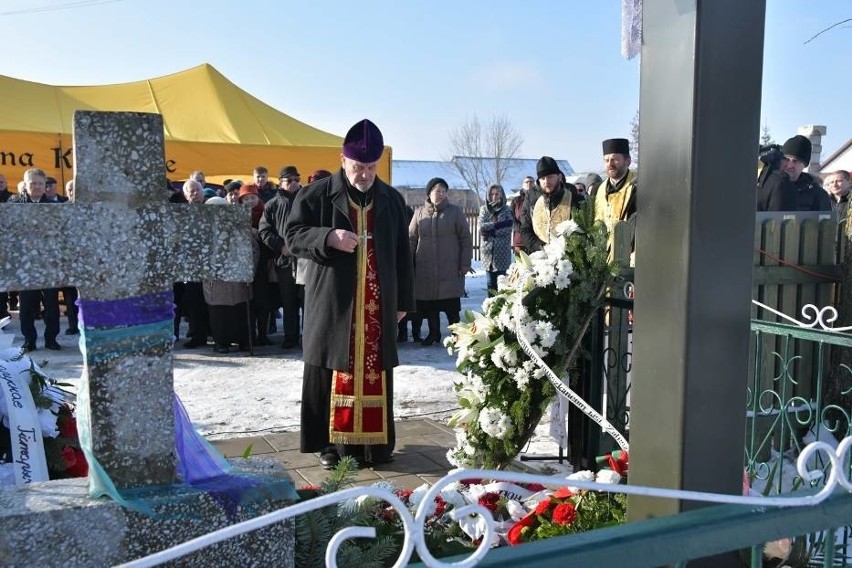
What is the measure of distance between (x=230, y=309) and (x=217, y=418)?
2.94m

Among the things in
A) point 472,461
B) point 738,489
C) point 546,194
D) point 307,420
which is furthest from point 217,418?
point 738,489

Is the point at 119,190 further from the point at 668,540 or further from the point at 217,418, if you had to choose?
the point at 217,418

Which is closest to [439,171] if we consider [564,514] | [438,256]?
[438,256]

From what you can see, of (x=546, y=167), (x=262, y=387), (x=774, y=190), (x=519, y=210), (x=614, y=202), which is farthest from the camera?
(x=519, y=210)

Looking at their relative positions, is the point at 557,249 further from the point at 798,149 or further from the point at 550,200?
the point at 798,149

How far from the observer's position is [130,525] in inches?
59.5

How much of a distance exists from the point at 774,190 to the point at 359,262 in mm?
4649

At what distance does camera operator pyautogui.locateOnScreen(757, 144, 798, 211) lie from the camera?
746 cm

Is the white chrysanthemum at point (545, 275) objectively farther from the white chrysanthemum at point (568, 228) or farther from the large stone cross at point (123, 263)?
the large stone cross at point (123, 263)

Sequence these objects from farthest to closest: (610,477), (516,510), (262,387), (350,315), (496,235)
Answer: (496,235) → (262,387) → (350,315) → (516,510) → (610,477)

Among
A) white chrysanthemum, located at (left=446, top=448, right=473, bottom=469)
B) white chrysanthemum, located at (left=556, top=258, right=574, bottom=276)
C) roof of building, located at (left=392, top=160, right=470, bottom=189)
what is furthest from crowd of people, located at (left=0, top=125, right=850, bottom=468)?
roof of building, located at (left=392, top=160, right=470, bottom=189)

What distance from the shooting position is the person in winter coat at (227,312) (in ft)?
28.1

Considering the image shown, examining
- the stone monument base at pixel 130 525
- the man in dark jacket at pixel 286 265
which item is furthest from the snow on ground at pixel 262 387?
the stone monument base at pixel 130 525

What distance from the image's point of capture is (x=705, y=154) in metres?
1.56
